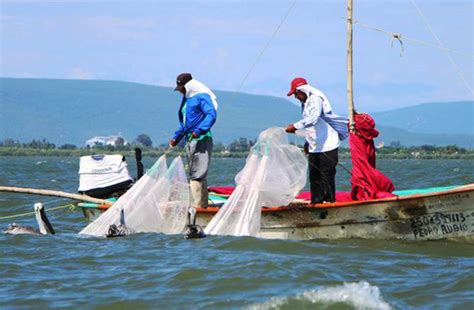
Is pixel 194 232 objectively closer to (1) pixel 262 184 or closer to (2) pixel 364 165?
(1) pixel 262 184

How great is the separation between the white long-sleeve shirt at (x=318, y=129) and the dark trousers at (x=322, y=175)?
0.30ft

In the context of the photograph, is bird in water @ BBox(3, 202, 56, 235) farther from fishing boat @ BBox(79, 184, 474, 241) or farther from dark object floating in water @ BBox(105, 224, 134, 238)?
fishing boat @ BBox(79, 184, 474, 241)

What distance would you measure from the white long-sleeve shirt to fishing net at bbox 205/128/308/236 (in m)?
0.24

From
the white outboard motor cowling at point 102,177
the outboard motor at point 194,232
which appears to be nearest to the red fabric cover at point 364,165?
the outboard motor at point 194,232

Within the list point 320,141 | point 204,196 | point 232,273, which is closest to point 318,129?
point 320,141

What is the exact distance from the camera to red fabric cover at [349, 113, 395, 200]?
1451 centimetres

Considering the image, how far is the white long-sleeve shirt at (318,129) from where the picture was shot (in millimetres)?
14656

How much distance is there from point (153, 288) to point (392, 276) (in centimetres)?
252

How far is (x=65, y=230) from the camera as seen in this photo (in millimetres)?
18047

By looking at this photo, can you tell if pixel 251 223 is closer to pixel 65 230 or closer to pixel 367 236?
pixel 367 236

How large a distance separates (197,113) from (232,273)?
13.0 feet

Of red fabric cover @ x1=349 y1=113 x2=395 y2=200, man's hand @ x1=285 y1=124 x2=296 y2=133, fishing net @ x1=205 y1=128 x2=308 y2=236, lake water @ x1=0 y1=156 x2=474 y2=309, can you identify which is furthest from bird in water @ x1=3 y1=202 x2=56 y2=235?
red fabric cover @ x1=349 y1=113 x2=395 y2=200

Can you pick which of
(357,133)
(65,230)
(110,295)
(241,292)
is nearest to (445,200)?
(357,133)

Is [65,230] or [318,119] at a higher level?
[318,119]
